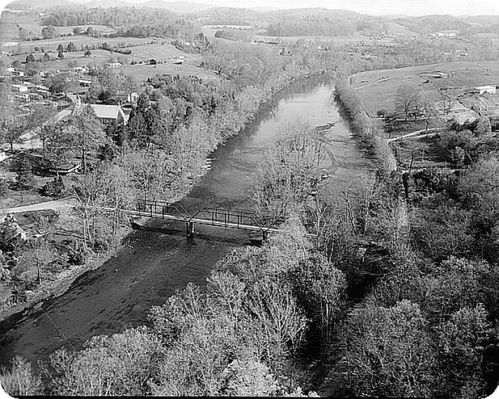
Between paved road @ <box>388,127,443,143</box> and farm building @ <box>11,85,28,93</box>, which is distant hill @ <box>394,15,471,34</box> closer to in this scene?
paved road @ <box>388,127,443,143</box>

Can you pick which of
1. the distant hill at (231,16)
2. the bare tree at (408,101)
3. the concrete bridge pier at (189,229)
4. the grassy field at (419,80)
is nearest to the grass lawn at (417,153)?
the bare tree at (408,101)

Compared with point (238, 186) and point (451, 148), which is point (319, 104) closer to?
point (451, 148)

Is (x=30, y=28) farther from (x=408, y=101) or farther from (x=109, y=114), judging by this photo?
(x=408, y=101)

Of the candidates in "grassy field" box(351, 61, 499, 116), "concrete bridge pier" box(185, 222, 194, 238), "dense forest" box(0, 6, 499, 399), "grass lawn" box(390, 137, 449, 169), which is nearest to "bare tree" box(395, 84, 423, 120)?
"grassy field" box(351, 61, 499, 116)

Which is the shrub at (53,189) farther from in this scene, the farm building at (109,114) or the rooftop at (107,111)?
the rooftop at (107,111)

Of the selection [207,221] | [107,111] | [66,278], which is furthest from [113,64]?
[66,278]

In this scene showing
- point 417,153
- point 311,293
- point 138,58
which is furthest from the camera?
point 138,58

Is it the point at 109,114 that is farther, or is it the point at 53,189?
the point at 109,114
